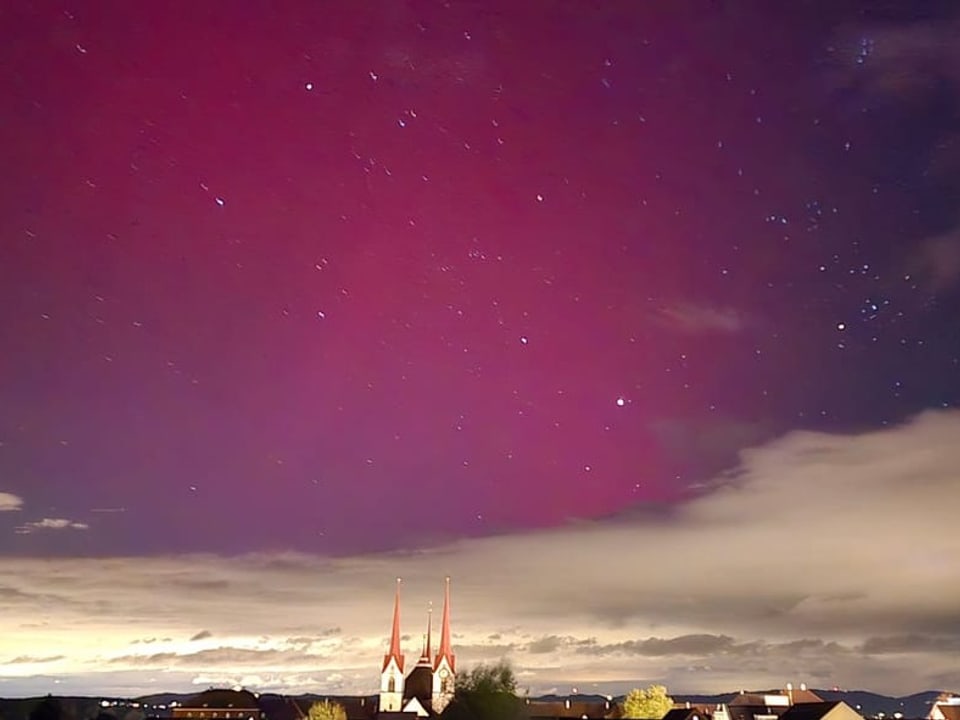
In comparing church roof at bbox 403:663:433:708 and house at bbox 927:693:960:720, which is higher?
church roof at bbox 403:663:433:708

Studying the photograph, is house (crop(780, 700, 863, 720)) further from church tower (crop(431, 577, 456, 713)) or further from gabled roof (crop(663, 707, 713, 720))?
church tower (crop(431, 577, 456, 713))

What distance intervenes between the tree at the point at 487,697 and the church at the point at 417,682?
42732 millimetres

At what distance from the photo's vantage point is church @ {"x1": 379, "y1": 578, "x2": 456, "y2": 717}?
10938cm

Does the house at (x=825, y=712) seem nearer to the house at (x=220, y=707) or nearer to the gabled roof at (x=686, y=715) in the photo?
the gabled roof at (x=686, y=715)

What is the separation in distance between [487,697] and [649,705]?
3180 cm

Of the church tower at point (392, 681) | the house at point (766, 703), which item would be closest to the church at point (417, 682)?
the church tower at point (392, 681)

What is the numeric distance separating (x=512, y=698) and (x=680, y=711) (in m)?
21.8

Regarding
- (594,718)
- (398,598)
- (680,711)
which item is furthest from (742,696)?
(398,598)

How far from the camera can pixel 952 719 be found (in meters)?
92.3

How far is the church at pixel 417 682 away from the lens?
109 metres

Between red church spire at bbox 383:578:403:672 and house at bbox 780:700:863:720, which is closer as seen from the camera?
house at bbox 780:700:863:720

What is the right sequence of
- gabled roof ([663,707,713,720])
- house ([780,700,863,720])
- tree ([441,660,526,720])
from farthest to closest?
gabled roof ([663,707,713,720]) < house ([780,700,863,720]) < tree ([441,660,526,720])

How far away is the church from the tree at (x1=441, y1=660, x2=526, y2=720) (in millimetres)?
42732

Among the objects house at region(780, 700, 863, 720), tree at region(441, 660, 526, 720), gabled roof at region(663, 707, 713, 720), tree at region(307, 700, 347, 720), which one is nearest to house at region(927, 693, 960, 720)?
house at region(780, 700, 863, 720)
